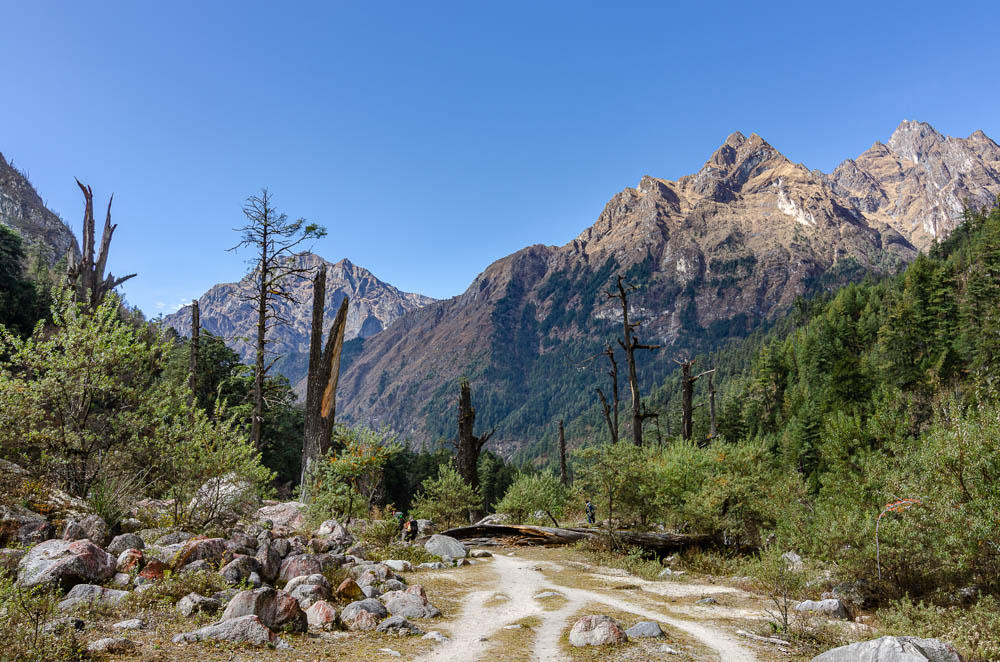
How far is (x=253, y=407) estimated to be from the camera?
21.5 metres

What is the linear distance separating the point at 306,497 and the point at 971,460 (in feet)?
52.7

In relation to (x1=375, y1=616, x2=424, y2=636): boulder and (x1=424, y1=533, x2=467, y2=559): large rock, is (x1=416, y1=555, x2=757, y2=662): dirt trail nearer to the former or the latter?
(x1=375, y1=616, x2=424, y2=636): boulder

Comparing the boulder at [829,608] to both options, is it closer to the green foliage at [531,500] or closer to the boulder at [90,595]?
the boulder at [90,595]

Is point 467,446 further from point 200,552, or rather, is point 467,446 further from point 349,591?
point 200,552

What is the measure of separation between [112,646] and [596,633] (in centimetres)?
579

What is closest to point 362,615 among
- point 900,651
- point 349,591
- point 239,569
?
point 349,591

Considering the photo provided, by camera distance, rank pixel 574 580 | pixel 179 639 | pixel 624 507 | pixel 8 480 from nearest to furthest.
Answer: pixel 179 639 < pixel 8 480 < pixel 574 580 < pixel 624 507

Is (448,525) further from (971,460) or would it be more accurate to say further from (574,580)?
(971,460)

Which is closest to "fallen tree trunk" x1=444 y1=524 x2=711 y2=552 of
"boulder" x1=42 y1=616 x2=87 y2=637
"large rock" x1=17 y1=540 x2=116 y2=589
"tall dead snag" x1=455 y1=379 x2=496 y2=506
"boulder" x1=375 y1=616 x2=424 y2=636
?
"tall dead snag" x1=455 y1=379 x2=496 y2=506

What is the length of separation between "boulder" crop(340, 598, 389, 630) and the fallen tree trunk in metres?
11.4

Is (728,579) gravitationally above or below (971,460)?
below

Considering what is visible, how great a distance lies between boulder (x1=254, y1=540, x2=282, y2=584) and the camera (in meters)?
8.41

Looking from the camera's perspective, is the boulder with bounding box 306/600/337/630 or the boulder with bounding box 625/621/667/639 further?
the boulder with bounding box 625/621/667/639

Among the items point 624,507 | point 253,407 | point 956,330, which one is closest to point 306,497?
point 253,407
